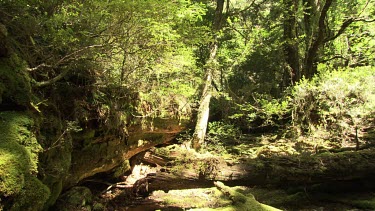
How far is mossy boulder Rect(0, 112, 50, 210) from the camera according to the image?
253 centimetres

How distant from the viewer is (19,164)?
2.72 meters

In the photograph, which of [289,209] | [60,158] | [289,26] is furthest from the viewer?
[289,26]

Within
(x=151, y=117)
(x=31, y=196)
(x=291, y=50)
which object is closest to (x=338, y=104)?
(x=291, y=50)

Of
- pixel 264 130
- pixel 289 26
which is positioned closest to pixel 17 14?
pixel 289 26

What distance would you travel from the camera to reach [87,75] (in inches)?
195

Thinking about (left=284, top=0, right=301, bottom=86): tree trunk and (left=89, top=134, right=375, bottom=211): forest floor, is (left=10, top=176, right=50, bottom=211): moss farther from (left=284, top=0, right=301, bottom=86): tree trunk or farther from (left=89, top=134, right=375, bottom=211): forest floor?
(left=284, top=0, right=301, bottom=86): tree trunk

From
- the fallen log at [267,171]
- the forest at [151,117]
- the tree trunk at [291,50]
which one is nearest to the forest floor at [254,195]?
the forest at [151,117]

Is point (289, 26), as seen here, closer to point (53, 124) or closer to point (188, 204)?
point (188, 204)

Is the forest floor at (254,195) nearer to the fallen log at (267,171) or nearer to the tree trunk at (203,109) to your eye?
the fallen log at (267,171)

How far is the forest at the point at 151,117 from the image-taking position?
135 inches

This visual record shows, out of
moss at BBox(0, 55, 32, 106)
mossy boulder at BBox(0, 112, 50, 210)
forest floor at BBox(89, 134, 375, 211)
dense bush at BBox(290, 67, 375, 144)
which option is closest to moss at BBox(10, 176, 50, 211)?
mossy boulder at BBox(0, 112, 50, 210)

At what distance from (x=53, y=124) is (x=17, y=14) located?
5.38 ft

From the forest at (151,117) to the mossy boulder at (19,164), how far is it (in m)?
0.01

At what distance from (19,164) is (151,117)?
4946 mm
